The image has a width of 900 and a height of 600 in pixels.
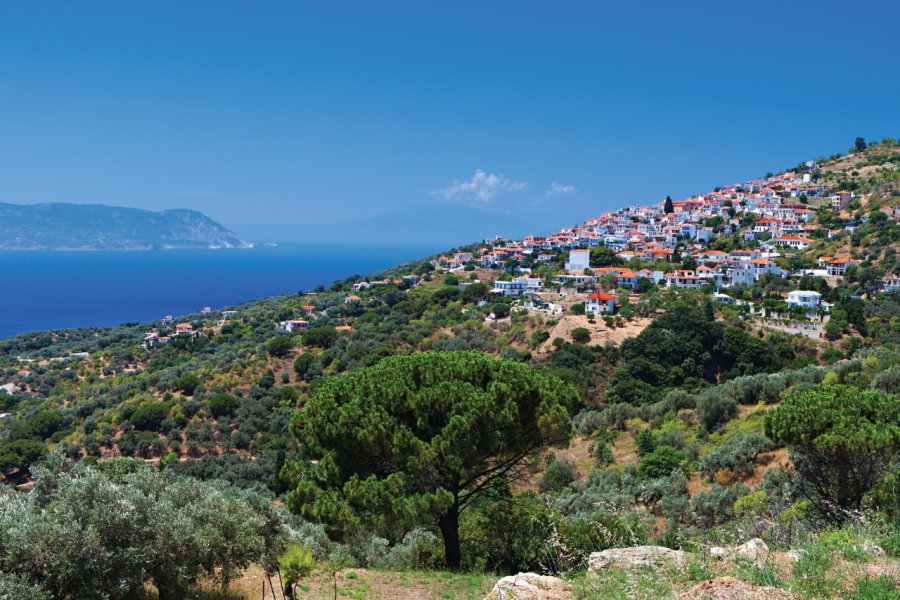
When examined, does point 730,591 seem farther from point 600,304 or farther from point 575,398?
point 600,304

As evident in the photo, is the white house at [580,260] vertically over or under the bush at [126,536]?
over

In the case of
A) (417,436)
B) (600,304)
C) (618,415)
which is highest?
(417,436)

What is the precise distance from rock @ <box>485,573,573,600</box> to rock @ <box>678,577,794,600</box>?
1.06 m

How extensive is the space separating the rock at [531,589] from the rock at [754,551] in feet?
5.06

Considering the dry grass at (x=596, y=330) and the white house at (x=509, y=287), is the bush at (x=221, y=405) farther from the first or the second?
the white house at (x=509, y=287)

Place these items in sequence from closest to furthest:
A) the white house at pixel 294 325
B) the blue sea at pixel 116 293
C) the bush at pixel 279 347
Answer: the bush at pixel 279 347 → the white house at pixel 294 325 → the blue sea at pixel 116 293

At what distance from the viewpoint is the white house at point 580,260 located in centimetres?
6750

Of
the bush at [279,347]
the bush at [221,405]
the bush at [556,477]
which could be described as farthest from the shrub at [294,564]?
the bush at [279,347]

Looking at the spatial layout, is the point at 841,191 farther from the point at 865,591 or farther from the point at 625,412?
the point at 865,591

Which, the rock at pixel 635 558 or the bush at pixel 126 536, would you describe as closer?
the bush at pixel 126 536

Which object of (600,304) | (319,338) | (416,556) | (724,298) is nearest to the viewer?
(416,556)

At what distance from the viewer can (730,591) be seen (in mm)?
4812

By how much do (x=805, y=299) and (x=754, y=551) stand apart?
46.8m

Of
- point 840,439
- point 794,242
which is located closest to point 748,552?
point 840,439
